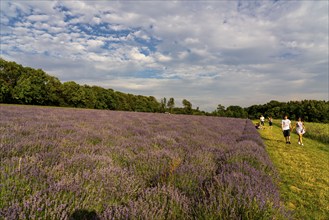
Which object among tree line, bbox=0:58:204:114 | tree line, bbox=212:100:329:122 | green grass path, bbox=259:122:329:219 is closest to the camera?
green grass path, bbox=259:122:329:219

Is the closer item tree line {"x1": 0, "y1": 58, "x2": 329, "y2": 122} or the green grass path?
the green grass path

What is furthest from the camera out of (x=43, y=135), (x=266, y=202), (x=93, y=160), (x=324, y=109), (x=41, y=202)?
(x=324, y=109)

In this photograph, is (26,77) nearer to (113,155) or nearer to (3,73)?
(3,73)

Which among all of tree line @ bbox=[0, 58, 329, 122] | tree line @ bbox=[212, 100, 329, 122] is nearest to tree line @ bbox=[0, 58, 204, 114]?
tree line @ bbox=[0, 58, 329, 122]

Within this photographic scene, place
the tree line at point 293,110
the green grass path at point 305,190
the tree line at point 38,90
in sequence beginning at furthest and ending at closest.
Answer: the tree line at point 293,110
the tree line at point 38,90
the green grass path at point 305,190

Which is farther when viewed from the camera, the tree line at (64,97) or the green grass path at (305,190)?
the tree line at (64,97)

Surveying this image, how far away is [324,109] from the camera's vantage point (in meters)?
71.9

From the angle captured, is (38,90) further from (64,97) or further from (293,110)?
(293,110)

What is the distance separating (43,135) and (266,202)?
4557 mm

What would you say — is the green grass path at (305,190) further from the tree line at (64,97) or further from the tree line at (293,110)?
the tree line at (293,110)

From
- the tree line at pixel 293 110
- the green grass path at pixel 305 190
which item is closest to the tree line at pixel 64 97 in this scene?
the tree line at pixel 293 110

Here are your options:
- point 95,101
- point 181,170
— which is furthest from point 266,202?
point 95,101

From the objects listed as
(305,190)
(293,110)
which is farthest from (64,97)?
(293,110)

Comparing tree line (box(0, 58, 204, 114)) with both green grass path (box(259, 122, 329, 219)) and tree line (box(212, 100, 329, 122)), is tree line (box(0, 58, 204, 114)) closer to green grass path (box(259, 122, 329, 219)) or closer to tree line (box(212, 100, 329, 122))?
green grass path (box(259, 122, 329, 219))
